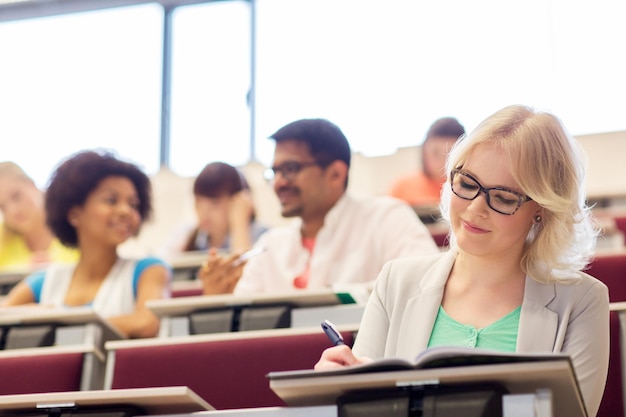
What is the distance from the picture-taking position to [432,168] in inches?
133

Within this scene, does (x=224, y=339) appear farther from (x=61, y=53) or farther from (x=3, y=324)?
(x=61, y=53)

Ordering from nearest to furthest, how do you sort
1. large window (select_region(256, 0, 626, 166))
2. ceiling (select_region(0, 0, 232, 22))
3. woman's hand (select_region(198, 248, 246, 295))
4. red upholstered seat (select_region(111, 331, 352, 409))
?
red upholstered seat (select_region(111, 331, 352, 409)) < woman's hand (select_region(198, 248, 246, 295)) < large window (select_region(256, 0, 626, 166)) < ceiling (select_region(0, 0, 232, 22))

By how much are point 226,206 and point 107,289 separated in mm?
878

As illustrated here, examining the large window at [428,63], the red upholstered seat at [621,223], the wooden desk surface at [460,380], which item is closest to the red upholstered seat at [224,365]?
the wooden desk surface at [460,380]

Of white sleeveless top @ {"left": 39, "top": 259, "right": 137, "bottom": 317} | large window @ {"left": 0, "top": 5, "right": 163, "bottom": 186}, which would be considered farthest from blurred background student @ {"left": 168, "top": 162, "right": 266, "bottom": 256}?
large window @ {"left": 0, "top": 5, "right": 163, "bottom": 186}

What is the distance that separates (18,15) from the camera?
17.1 feet

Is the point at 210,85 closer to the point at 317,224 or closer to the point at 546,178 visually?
the point at 317,224

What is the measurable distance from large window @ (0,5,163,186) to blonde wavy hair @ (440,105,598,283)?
3.59 meters

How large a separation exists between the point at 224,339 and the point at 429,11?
3.11 metres

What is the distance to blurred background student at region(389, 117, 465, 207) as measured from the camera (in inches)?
126

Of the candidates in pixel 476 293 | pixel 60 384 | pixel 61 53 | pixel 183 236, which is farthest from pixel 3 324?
pixel 61 53

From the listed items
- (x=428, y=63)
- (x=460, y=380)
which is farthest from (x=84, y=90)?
(x=460, y=380)

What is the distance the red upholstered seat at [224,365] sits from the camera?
1540mm

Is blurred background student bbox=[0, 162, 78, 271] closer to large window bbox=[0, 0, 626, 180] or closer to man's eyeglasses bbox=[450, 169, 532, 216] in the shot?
large window bbox=[0, 0, 626, 180]
